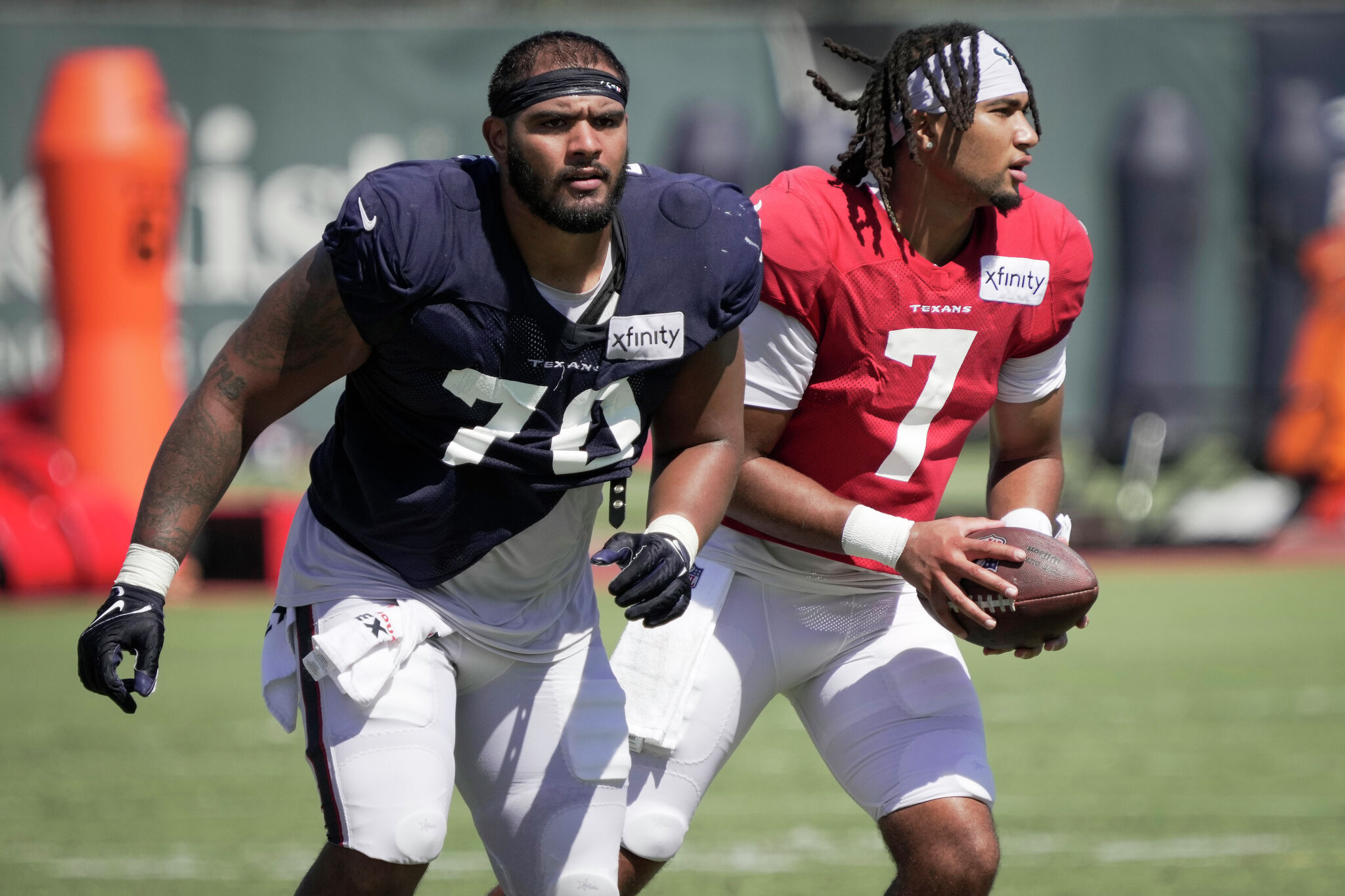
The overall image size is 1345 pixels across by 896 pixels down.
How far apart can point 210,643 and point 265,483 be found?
8.24 metres

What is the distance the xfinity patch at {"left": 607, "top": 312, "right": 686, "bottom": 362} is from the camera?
10.8 ft

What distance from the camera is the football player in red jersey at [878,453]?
3.62 m

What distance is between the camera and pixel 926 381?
3.73 metres

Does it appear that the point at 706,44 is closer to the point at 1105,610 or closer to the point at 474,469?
the point at 1105,610

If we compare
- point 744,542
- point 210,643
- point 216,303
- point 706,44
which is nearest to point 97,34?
point 216,303

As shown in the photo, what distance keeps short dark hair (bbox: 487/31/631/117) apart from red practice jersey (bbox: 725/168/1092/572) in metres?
0.57

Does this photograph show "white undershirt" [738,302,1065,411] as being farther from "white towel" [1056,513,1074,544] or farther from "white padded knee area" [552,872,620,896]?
"white padded knee area" [552,872,620,896]

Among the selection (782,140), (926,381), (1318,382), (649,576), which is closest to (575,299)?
(649,576)

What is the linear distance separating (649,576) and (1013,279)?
1.21m

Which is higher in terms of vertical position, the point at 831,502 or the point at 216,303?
the point at 831,502

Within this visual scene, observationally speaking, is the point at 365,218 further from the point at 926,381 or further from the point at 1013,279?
the point at 1013,279

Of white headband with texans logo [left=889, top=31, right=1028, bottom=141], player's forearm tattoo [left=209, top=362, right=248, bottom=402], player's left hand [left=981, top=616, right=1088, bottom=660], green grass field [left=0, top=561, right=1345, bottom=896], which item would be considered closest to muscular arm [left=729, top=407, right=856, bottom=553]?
player's left hand [left=981, top=616, right=1088, bottom=660]

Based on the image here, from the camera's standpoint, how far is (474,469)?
3311 millimetres

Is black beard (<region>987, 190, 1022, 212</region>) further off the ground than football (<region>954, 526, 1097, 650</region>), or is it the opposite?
black beard (<region>987, 190, 1022, 212</region>)
